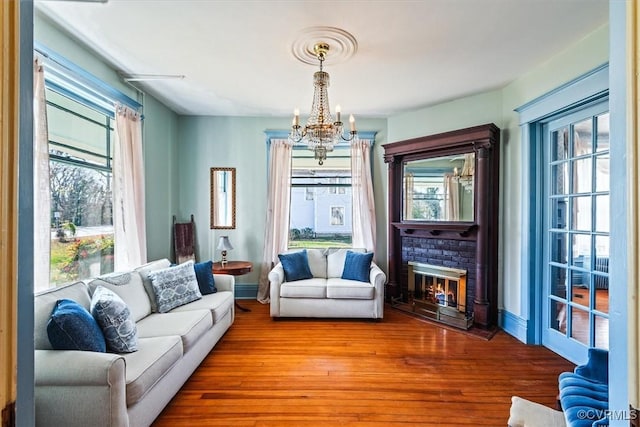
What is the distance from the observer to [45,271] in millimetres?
2057

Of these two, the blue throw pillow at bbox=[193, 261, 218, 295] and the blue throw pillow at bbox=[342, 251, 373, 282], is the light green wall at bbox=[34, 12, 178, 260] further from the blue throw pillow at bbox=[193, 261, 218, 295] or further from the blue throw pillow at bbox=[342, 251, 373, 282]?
the blue throw pillow at bbox=[342, 251, 373, 282]

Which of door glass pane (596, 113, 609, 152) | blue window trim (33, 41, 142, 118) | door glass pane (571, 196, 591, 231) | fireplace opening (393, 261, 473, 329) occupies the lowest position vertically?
fireplace opening (393, 261, 473, 329)

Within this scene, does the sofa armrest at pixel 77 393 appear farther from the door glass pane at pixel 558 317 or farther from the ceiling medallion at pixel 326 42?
the door glass pane at pixel 558 317

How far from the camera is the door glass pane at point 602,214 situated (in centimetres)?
229

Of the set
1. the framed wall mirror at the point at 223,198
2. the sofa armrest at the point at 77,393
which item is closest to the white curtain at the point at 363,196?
the framed wall mirror at the point at 223,198

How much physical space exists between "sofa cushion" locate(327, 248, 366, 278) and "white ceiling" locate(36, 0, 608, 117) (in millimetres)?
2100

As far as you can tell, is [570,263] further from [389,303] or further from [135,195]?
[135,195]

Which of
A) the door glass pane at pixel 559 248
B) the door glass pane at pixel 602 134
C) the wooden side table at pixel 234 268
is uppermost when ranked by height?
the door glass pane at pixel 602 134

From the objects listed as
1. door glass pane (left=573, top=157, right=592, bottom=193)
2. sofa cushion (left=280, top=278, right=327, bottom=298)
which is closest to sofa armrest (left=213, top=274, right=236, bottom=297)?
sofa cushion (left=280, top=278, right=327, bottom=298)

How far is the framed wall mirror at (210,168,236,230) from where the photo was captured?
4.32 metres

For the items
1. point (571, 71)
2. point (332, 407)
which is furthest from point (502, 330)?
point (571, 71)

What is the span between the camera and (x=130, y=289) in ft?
8.21

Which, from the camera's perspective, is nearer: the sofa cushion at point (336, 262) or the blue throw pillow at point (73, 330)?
the blue throw pillow at point (73, 330)

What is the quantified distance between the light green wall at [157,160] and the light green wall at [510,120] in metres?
3.63
